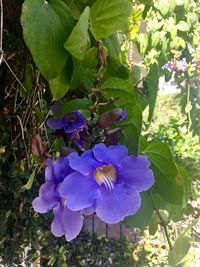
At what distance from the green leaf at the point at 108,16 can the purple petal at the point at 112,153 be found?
0.13 meters

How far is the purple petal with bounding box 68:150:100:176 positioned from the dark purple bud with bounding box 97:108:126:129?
0.04 metres

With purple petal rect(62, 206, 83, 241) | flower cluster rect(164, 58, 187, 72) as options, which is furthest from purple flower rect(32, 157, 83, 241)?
flower cluster rect(164, 58, 187, 72)

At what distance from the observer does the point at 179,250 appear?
0.43 m

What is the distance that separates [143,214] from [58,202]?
114 mm

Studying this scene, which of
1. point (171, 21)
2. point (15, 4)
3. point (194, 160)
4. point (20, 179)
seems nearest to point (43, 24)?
point (15, 4)

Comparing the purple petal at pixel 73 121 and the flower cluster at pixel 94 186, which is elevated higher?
the purple petal at pixel 73 121

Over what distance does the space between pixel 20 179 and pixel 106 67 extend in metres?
0.31

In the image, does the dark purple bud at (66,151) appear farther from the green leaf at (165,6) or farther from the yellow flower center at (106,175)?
the green leaf at (165,6)

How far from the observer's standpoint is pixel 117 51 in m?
0.46

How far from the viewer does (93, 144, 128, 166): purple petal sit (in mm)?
317

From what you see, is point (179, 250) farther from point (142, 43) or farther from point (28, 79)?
point (142, 43)

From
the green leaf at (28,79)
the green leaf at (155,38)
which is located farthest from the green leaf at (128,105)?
the green leaf at (155,38)

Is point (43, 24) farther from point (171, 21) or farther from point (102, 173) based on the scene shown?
point (171, 21)

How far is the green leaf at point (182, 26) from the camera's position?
1.53 meters
